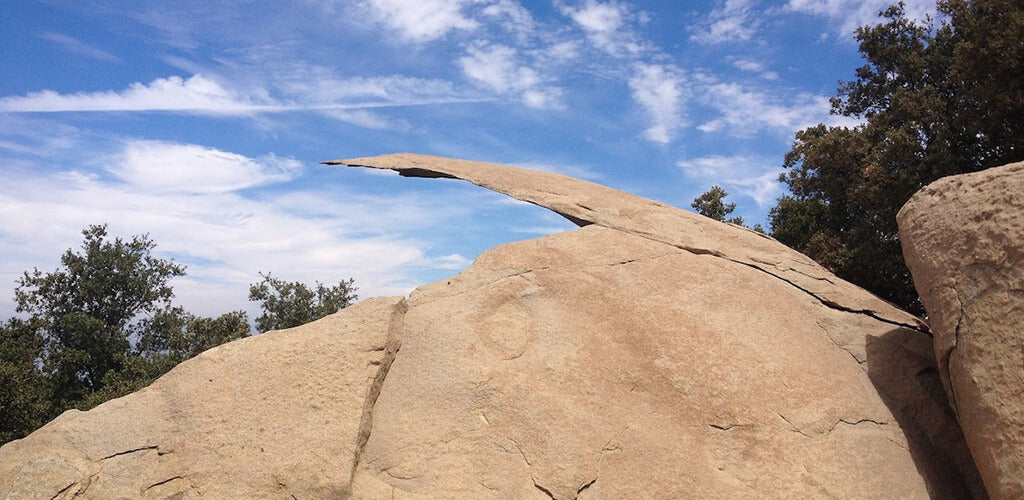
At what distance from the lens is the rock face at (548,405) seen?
208 inches

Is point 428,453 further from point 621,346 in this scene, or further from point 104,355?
point 104,355

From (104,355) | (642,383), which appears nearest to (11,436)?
(104,355)

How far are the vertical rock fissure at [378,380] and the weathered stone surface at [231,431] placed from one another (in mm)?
17

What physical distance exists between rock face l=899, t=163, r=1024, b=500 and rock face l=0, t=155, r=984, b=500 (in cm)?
65

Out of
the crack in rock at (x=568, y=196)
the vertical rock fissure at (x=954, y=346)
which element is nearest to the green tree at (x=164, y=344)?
the crack in rock at (x=568, y=196)

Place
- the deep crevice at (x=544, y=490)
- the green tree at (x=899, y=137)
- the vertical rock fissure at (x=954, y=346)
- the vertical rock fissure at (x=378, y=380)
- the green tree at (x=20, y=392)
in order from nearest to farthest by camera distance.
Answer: the deep crevice at (x=544, y=490) < the vertical rock fissure at (x=378, y=380) < the vertical rock fissure at (x=954, y=346) < the green tree at (x=899, y=137) < the green tree at (x=20, y=392)

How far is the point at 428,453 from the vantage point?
5.39 m

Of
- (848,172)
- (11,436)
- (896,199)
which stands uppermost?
(848,172)

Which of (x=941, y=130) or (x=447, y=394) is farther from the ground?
(x=941, y=130)

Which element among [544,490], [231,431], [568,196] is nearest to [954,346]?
[544,490]

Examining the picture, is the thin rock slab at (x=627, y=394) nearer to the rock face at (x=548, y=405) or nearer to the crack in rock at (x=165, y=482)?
the rock face at (x=548, y=405)

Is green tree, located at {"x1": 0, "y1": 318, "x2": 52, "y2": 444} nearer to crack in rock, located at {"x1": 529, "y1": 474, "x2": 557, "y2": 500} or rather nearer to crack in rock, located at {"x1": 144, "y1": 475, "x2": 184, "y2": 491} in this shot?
crack in rock, located at {"x1": 144, "y1": 475, "x2": 184, "y2": 491}

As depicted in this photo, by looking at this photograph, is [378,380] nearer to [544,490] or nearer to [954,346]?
[544,490]

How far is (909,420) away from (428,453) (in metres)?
4.20
